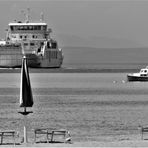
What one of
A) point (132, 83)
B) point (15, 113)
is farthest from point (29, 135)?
point (132, 83)

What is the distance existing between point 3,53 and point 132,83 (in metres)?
70.9

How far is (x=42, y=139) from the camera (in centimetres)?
2978

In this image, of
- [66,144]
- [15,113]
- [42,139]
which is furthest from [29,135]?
[15,113]

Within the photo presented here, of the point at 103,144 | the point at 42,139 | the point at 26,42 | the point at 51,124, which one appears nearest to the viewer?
the point at 103,144

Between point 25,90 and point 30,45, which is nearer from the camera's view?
point 25,90

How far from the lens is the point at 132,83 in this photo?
101312mm

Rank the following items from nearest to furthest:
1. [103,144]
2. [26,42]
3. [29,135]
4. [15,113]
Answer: [103,144] → [29,135] → [15,113] → [26,42]

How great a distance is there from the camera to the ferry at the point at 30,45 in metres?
162

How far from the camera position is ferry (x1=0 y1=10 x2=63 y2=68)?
162 m

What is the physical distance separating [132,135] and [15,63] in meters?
137

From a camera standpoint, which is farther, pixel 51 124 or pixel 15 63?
pixel 15 63

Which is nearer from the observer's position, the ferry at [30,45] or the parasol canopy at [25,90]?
the parasol canopy at [25,90]

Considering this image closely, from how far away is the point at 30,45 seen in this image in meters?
161

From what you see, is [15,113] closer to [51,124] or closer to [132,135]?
[51,124]
